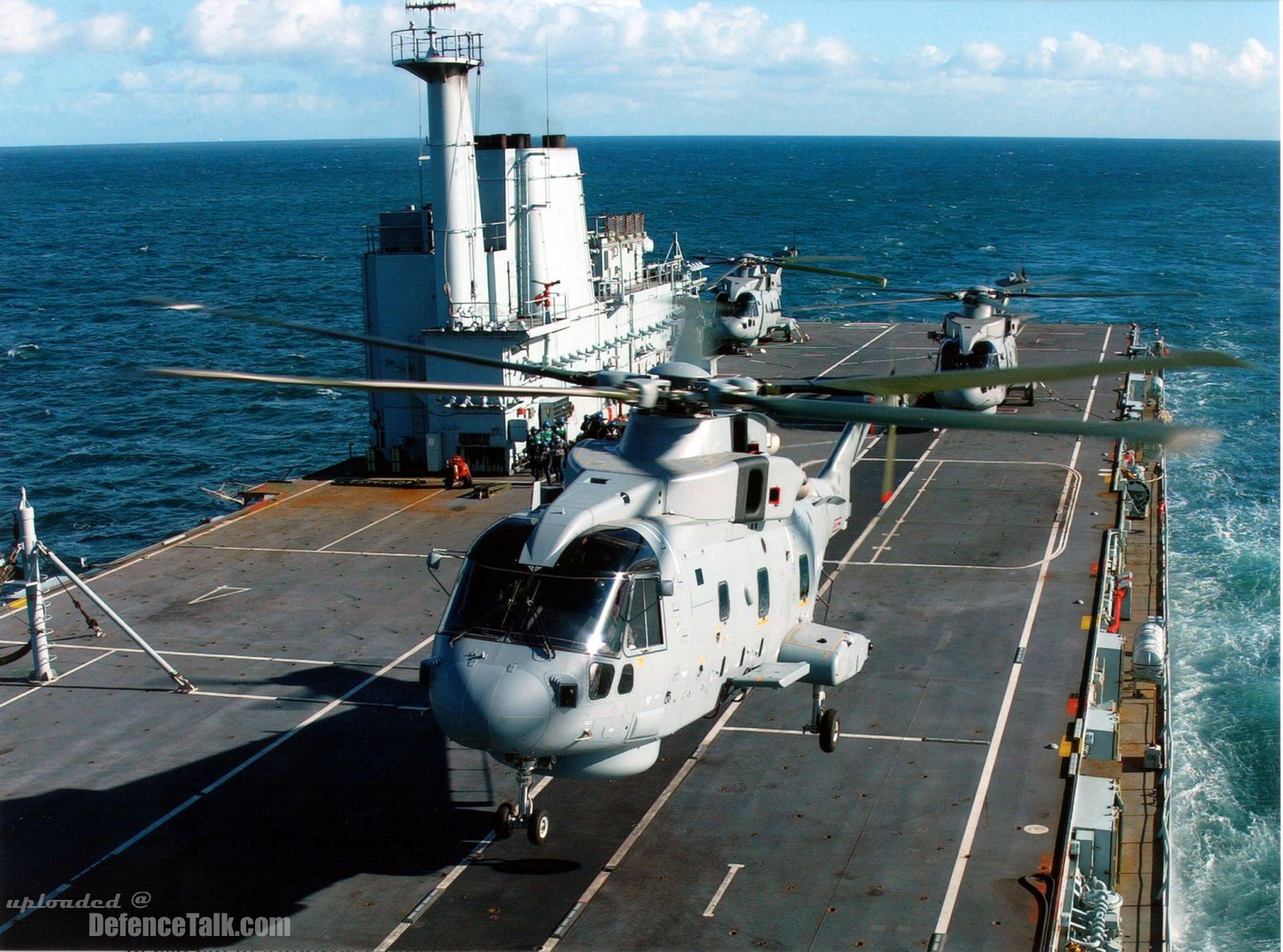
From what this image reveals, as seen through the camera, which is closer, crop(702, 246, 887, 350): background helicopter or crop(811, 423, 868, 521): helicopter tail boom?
crop(811, 423, 868, 521): helicopter tail boom

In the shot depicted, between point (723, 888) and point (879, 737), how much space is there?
16.6 ft

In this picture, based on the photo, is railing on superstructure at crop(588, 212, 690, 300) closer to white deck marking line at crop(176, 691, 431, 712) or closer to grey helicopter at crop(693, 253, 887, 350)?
grey helicopter at crop(693, 253, 887, 350)

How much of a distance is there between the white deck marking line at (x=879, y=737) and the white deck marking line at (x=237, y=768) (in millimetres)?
5149

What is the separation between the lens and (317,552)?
97.8ft

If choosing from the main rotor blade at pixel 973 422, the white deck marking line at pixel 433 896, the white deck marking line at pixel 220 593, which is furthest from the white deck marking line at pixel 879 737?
the white deck marking line at pixel 220 593

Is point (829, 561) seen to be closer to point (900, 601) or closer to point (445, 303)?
point (900, 601)

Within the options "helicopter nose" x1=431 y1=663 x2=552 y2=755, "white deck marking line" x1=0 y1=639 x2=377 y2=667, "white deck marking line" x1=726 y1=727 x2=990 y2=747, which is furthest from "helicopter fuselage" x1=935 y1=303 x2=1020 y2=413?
"helicopter nose" x1=431 y1=663 x2=552 y2=755

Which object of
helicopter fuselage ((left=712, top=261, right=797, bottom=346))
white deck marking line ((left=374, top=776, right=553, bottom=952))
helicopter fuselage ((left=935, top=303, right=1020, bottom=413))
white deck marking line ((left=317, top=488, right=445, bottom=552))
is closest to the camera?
white deck marking line ((left=374, top=776, right=553, bottom=952))

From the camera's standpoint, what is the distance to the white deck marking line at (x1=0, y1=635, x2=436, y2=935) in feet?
53.5

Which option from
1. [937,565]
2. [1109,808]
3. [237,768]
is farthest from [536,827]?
[937,565]

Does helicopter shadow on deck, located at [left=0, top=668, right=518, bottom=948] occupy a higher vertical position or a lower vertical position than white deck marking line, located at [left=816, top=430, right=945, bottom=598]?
lower

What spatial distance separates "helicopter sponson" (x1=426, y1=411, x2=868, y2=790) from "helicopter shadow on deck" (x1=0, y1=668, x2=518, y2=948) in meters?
2.88

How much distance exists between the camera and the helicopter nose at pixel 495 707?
13633mm

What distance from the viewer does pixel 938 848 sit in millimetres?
16422
